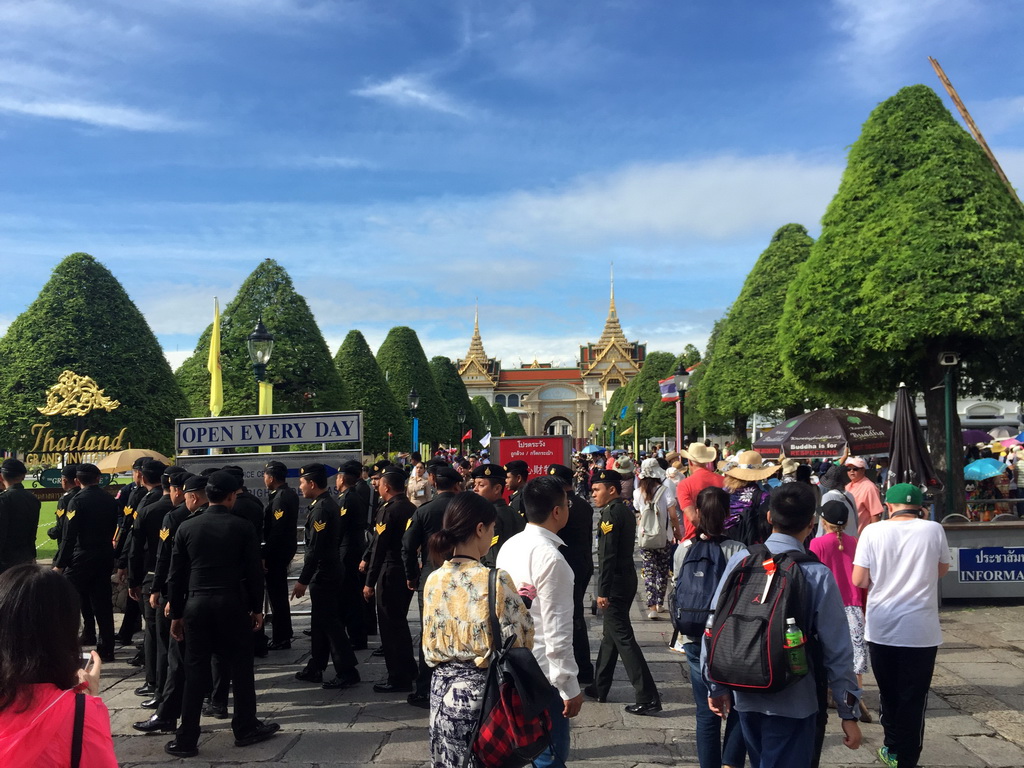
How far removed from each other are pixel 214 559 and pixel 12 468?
12.8ft

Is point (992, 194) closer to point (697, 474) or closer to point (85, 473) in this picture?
point (697, 474)

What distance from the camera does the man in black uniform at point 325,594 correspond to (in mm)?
6910

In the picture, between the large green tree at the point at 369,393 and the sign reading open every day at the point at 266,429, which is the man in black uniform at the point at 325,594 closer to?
the sign reading open every day at the point at 266,429

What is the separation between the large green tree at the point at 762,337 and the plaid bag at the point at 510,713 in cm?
2535

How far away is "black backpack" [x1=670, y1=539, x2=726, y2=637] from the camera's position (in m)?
4.38

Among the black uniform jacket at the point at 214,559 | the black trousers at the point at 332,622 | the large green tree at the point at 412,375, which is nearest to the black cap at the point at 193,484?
the black uniform jacket at the point at 214,559

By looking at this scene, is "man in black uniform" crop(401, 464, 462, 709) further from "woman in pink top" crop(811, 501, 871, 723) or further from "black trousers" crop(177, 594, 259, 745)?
"woman in pink top" crop(811, 501, 871, 723)

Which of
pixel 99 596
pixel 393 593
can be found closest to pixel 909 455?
pixel 393 593

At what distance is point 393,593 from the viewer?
6801 mm

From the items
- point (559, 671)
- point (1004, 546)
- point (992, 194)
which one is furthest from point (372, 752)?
point (992, 194)

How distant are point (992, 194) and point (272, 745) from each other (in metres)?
13.9

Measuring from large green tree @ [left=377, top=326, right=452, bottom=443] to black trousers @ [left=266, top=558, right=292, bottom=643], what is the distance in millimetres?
33522

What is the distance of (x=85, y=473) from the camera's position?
26.4ft

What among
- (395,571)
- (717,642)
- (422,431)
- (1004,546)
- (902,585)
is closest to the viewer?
(717,642)
